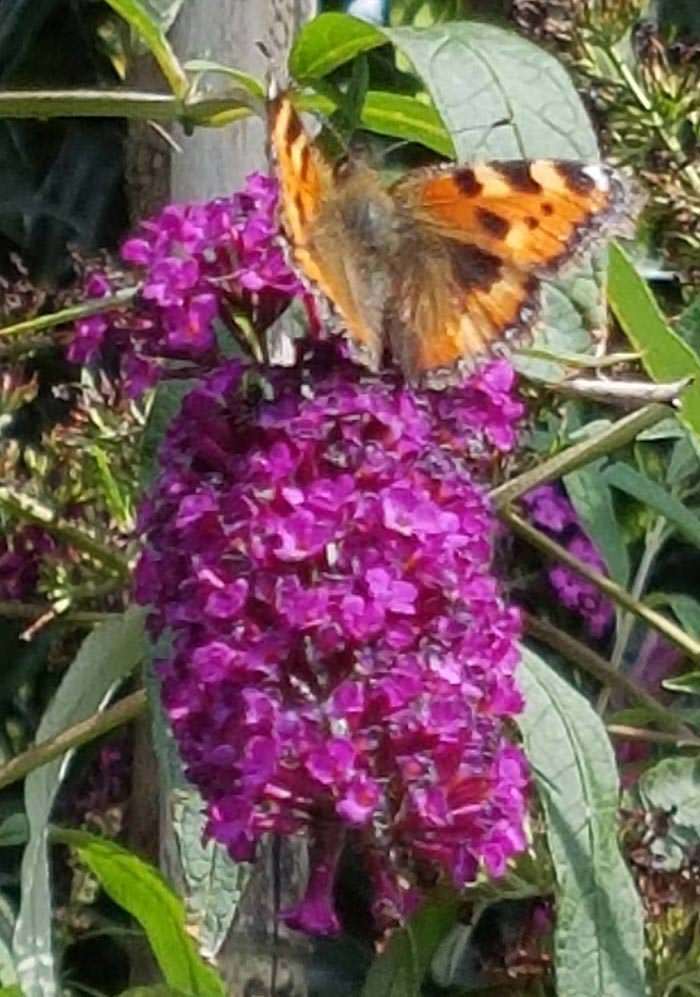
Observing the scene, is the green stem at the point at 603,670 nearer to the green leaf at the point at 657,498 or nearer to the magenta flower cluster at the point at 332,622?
the green leaf at the point at 657,498

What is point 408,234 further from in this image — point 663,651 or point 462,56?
point 663,651

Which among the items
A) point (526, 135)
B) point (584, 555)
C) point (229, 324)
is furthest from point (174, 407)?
point (584, 555)

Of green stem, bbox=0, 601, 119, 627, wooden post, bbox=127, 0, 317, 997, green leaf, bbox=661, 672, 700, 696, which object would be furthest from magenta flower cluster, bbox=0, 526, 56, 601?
green leaf, bbox=661, 672, 700, 696

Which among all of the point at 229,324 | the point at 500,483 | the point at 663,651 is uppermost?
the point at 229,324

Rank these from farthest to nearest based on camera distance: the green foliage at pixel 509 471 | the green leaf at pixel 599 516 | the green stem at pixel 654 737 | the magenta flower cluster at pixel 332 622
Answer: the green leaf at pixel 599 516 < the green stem at pixel 654 737 < the green foliage at pixel 509 471 < the magenta flower cluster at pixel 332 622

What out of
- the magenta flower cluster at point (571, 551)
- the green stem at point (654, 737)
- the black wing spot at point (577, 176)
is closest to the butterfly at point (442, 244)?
the black wing spot at point (577, 176)

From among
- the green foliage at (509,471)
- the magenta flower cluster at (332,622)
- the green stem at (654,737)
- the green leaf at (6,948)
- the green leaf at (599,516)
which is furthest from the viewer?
the green leaf at (599,516)

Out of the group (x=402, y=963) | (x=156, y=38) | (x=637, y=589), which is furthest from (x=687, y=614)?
(x=156, y=38)
